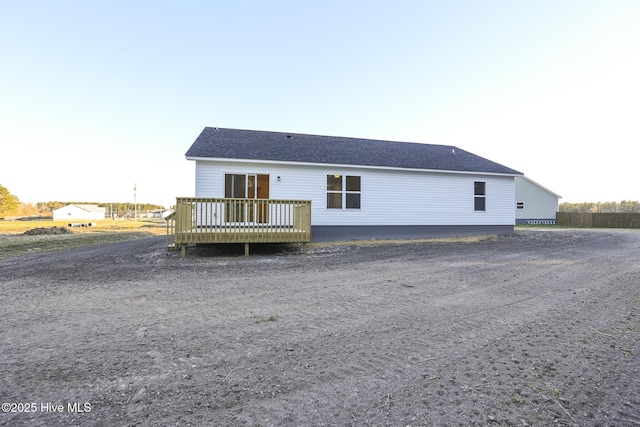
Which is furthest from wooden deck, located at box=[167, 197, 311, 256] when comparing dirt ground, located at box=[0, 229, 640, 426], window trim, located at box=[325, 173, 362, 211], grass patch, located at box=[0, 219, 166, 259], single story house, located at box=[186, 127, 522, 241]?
grass patch, located at box=[0, 219, 166, 259]

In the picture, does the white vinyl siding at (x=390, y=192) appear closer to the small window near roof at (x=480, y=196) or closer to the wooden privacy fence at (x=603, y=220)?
the small window near roof at (x=480, y=196)

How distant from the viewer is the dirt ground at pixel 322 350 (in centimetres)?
191

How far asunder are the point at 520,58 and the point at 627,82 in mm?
5197

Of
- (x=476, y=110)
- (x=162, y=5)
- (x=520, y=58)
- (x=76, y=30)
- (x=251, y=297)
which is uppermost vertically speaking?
(x=162, y=5)

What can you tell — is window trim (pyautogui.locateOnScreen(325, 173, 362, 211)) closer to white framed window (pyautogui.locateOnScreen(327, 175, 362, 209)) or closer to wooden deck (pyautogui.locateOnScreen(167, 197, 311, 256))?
white framed window (pyautogui.locateOnScreen(327, 175, 362, 209))

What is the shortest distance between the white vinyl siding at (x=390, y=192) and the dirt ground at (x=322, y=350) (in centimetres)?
599

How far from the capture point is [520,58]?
13.7 m

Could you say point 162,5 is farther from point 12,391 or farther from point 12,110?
point 12,391

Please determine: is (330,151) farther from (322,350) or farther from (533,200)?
(533,200)

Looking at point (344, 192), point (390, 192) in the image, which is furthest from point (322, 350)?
point (390, 192)

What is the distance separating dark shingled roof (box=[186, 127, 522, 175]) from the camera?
11461 millimetres

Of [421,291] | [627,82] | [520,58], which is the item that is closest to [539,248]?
[421,291]

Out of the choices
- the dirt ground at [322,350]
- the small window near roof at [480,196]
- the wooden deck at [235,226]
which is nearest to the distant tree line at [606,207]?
the small window near roof at [480,196]

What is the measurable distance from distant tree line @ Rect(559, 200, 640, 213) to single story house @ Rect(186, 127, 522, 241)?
33.7 meters
